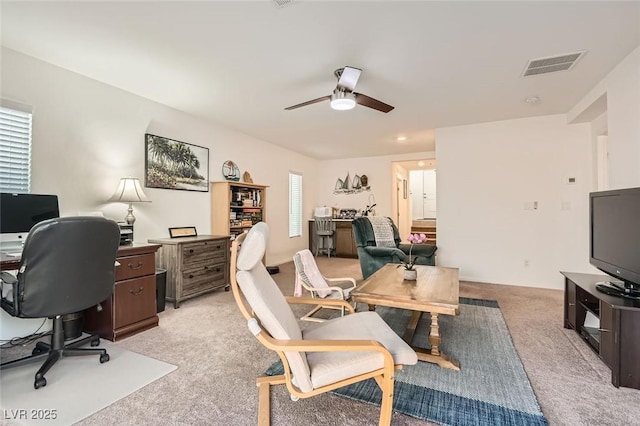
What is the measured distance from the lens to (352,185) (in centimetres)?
743

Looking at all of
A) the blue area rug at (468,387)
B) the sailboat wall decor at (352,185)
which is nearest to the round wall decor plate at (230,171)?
the sailboat wall decor at (352,185)

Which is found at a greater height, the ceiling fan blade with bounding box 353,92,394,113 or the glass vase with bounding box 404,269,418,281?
the ceiling fan blade with bounding box 353,92,394,113

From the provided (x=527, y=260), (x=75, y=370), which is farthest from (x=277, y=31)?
(x=527, y=260)

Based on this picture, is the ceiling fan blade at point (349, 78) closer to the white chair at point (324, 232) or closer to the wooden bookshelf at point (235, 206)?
the wooden bookshelf at point (235, 206)

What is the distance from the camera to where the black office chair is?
5.88 feet

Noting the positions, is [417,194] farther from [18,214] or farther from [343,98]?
[18,214]

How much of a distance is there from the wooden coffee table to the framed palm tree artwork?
2.89m

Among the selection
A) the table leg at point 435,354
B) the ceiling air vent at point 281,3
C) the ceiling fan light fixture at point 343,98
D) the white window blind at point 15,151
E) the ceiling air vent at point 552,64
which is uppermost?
the ceiling air vent at point 552,64

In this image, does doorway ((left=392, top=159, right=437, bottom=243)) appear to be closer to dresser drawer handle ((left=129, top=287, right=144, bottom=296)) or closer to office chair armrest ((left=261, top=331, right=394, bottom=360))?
dresser drawer handle ((left=129, top=287, right=144, bottom=296))

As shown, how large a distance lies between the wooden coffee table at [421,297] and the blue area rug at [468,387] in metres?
0.10

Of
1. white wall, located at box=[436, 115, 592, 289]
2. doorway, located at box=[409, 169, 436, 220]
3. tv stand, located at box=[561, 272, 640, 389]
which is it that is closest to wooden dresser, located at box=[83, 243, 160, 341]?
tv stand, located at box=[561, 272, 640, 389]

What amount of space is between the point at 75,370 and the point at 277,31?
2887mm

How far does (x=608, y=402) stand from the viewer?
5.52 ft

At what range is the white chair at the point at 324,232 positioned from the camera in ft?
23.1
